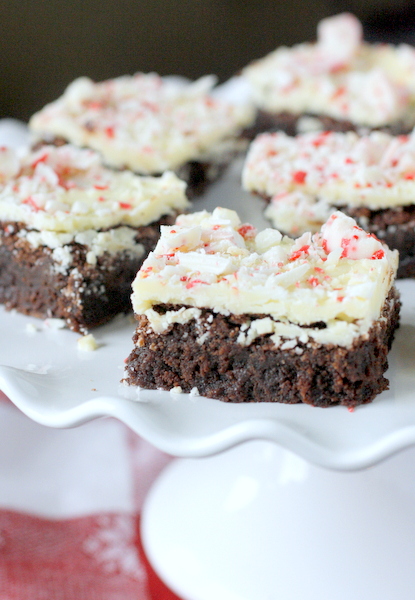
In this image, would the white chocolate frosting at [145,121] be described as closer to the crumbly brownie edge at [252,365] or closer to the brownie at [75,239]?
the brownie at [75,239]

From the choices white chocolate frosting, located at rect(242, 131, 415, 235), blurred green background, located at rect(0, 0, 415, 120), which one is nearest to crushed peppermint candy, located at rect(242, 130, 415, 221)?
white chocolate frosting, located at rect(242, 131, 415, 235)

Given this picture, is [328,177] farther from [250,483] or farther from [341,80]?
[341,80]

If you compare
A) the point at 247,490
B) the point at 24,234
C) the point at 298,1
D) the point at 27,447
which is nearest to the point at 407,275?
the point at 247,490

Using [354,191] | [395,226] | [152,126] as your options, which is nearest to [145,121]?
[152,126]

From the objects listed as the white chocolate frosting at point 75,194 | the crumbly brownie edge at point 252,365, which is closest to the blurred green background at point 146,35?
the white chocolate frosting at point 75,194

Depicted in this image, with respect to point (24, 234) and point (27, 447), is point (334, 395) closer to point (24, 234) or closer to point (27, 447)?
point (24, 234)

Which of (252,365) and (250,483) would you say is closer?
(252,365)
